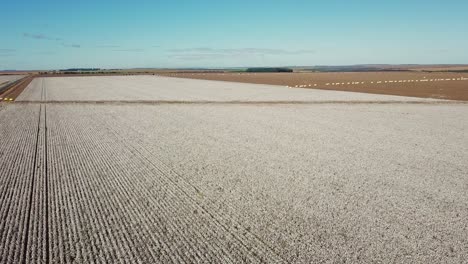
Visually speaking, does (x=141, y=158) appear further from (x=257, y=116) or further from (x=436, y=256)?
(x=257, y=116)

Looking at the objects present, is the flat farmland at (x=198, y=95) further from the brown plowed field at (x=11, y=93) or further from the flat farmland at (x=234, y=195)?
the flat farmland at (x=234, y=195)

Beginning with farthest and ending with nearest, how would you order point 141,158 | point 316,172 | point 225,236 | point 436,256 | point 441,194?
point 141,158
point 316,172
point 441,194
point 225,236
point 436,256

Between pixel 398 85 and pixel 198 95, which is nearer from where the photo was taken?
pixel 198 95

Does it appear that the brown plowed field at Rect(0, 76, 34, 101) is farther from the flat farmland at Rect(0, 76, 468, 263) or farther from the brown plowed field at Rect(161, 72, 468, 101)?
the brown plowed field at Rect(161, 72, 468, 101)

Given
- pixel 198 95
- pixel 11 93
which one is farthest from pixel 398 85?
pixel 11 93

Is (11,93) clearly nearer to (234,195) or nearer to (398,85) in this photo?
(234,195)

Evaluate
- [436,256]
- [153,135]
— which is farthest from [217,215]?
[153,135]

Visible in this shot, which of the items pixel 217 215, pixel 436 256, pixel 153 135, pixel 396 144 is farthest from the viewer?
pixel 153 135

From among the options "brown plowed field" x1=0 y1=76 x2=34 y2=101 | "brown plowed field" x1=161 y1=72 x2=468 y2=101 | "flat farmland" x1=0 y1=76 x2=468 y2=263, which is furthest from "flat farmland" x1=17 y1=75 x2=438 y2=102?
"flat farmland" x1=0 y1=76 x2=468 y2=263

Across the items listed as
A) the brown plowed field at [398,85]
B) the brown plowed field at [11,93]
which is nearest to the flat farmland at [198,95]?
the brown plowed field at [11,93]
